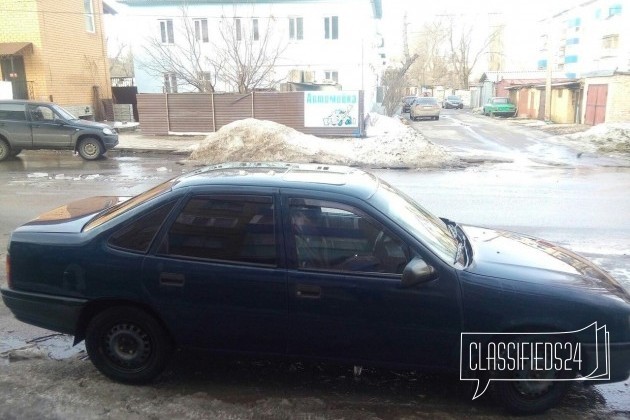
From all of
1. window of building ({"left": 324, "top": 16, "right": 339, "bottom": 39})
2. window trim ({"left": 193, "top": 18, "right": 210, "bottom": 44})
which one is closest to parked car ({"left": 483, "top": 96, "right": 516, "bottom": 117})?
window of building ({"left": 324, "top": 16, "right": 339, "bottom": 39})

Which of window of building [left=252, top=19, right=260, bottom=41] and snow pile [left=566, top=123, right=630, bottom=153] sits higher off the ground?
window of building [left=252, top=19, right=260, bottom=41]

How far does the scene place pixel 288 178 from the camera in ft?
12.6

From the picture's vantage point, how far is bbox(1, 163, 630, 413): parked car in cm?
337

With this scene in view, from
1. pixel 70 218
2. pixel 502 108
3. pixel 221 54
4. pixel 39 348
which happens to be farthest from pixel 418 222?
pixel 502 108

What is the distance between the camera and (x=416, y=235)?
356cm

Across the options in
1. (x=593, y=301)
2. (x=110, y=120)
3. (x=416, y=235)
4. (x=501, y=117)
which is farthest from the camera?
(x=501, y=117)

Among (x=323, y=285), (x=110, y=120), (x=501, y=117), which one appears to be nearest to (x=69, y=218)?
(x=323, y=285)

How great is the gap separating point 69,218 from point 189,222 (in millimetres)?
1186

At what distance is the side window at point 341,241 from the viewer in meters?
3.49

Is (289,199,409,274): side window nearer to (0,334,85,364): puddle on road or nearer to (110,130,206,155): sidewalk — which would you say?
(0,334,85,364): puddle on road

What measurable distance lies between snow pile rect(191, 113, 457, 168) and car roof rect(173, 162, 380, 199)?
11974 millimetres

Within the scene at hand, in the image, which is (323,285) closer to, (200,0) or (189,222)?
(189,222)

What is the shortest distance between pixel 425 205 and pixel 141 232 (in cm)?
731

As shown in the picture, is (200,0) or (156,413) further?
(200,0)
